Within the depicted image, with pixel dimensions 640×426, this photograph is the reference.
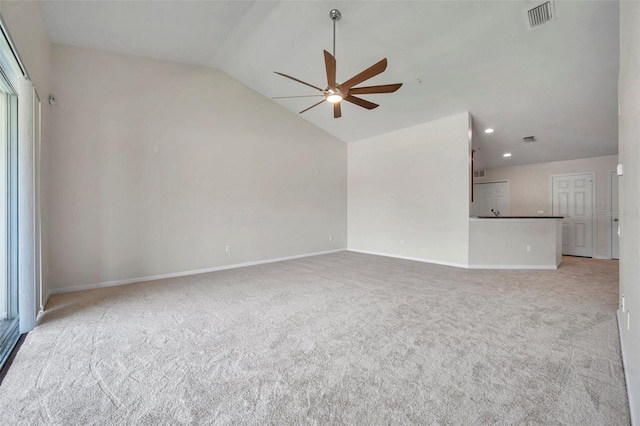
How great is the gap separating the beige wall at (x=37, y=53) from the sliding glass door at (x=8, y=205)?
0.44 m

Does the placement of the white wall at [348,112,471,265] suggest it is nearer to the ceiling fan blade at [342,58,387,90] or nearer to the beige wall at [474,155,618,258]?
the ceiling fan blade at [342,58,387,90]

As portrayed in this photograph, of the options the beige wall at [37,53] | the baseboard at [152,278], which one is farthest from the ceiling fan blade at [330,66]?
the baseboard at [152,278]

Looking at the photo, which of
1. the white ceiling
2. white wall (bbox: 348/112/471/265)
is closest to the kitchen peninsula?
white wall (bbox: 348/112/471/265)

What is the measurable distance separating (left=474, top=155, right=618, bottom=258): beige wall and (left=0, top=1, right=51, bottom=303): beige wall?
30.5ft

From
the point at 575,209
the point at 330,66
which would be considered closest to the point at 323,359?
the point at 330,66

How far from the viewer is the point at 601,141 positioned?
5453 mm

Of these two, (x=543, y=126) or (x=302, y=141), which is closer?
(x=543, y=126)

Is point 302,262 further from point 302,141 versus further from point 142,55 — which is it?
point 142,55

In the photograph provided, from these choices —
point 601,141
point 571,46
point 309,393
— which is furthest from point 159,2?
point 601,141

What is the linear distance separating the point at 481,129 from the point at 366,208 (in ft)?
9.86

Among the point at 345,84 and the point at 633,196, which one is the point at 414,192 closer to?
the point at 345,84

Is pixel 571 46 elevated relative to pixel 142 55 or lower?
lower

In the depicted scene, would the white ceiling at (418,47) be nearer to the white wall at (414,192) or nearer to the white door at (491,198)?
the white wall at (414,192)

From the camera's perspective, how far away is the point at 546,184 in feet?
22.8
